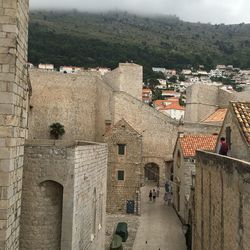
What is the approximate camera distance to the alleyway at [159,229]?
1900cm

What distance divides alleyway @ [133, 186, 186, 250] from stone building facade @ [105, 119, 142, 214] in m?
1.44

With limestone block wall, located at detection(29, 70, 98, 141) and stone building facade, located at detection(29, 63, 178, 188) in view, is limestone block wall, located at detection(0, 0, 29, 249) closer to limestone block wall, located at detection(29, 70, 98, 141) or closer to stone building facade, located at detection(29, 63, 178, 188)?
stone building facade, located at detection(29, 63, 178, 188)

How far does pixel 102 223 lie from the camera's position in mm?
15891

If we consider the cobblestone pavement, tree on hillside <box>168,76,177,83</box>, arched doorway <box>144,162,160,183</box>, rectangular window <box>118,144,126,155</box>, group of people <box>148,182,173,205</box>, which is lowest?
the cobblestone pavement

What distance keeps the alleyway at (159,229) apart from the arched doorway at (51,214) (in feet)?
29.9

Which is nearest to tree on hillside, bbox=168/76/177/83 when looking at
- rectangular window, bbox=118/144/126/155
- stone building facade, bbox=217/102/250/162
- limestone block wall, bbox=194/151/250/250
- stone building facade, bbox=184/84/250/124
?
stone building facade, bbox=184/84/250/124

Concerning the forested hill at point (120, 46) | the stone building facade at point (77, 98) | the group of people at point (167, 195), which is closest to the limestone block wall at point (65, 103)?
the stone building facade at point (77, 98)

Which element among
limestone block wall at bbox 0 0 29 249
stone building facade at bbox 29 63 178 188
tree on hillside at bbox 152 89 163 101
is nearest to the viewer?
limestone block wall at bbox 0 0 29 249

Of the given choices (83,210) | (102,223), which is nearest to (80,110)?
(102,223)

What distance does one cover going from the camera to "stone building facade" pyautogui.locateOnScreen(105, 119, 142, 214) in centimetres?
2633

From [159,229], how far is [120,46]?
11171 cm

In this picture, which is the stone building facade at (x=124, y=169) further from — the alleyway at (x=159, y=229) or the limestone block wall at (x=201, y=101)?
the limestone block wall at (x=201, y=101)

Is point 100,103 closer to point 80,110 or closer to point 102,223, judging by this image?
point 80,110

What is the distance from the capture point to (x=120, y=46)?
129250 mm
